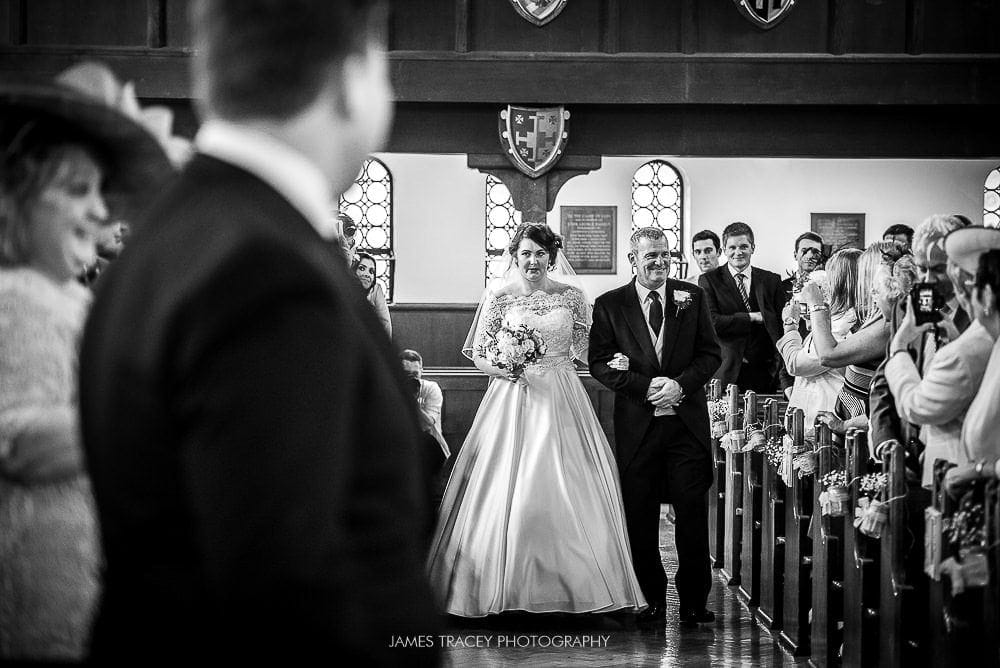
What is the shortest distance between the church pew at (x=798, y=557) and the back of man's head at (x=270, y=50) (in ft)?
14.5

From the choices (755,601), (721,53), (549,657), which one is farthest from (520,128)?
(549,657)

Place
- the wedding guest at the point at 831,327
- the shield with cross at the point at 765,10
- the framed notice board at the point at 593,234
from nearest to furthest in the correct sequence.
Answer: the wedding guest at the point at 831,327 < the shield with cross at the point at 765,10 < the framed notice board at the point at 593,234

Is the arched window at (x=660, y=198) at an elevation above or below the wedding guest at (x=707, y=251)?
above

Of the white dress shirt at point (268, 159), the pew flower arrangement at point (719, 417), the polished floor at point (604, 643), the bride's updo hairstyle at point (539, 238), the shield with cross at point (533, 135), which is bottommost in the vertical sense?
the polished floor at point (604, 643)

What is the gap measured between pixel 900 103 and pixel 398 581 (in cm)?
856

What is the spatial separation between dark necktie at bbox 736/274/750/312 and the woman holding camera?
14.0ft

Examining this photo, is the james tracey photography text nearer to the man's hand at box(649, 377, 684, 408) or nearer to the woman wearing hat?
the man's hand at box(649, 377, 684, 408)

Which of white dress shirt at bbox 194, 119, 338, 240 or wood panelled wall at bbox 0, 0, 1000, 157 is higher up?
wood panelled wall at bbox 0, 0, 1000, 157

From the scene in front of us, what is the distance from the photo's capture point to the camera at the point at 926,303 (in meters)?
4.18

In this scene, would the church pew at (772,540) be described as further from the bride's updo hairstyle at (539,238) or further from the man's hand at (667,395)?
the bride's updo hairstyle at (539,238)

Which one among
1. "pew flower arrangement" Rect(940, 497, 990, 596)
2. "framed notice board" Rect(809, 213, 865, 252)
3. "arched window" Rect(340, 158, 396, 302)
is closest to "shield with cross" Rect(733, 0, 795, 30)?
"pew flower arrangement" Rect(940, 497, 990, 596)

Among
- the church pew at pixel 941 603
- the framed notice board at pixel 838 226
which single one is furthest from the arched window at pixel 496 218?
the church pew at pixel 941 603

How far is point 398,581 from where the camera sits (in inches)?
47.3

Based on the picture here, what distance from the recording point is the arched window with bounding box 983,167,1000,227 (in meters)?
16.7
